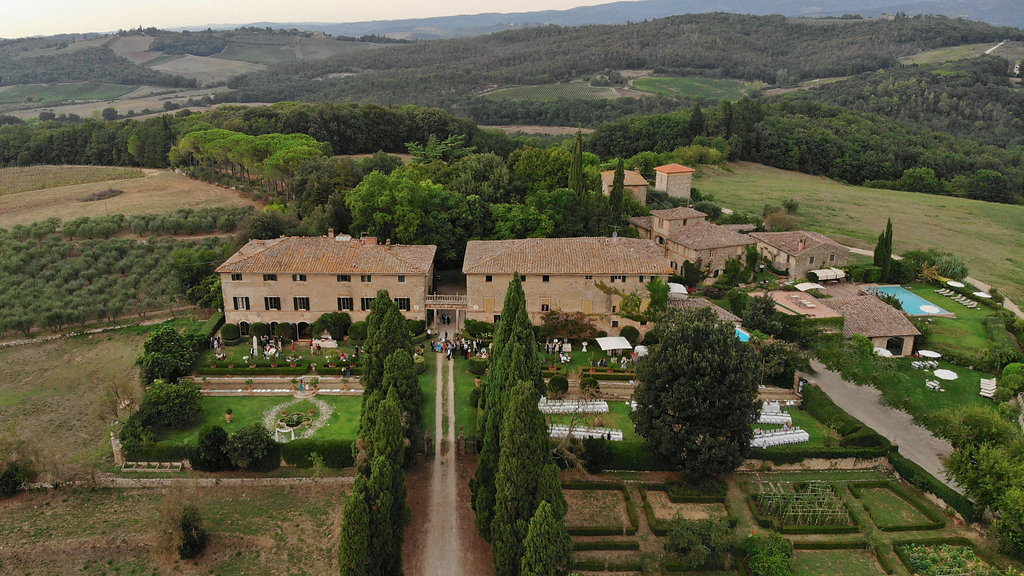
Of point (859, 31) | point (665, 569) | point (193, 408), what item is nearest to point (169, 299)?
point (193, 408)

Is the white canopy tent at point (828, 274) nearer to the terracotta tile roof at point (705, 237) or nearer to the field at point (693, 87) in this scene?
the terracotta tile roof at point (705, 237)

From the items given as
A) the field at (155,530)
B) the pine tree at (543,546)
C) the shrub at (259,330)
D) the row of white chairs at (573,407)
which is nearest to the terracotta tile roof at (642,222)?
the row of white chairs at (573,407)

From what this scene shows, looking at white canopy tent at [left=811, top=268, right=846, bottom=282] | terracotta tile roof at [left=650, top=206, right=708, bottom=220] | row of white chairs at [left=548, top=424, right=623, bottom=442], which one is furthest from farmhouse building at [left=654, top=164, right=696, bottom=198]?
row of white chairs at [left=548, top=424, right=623, bottom=442]

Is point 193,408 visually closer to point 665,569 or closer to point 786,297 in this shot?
point 665,569

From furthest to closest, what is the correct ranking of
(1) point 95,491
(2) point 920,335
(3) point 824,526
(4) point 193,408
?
(2) point 920,335
(4) point 193,408
(1) point 95,491
(3) point 824,526

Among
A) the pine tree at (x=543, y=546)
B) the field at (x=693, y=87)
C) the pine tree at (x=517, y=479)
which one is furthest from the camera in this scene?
the field at (x=693, y=87)

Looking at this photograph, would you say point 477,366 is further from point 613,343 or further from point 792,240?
point 792,240
